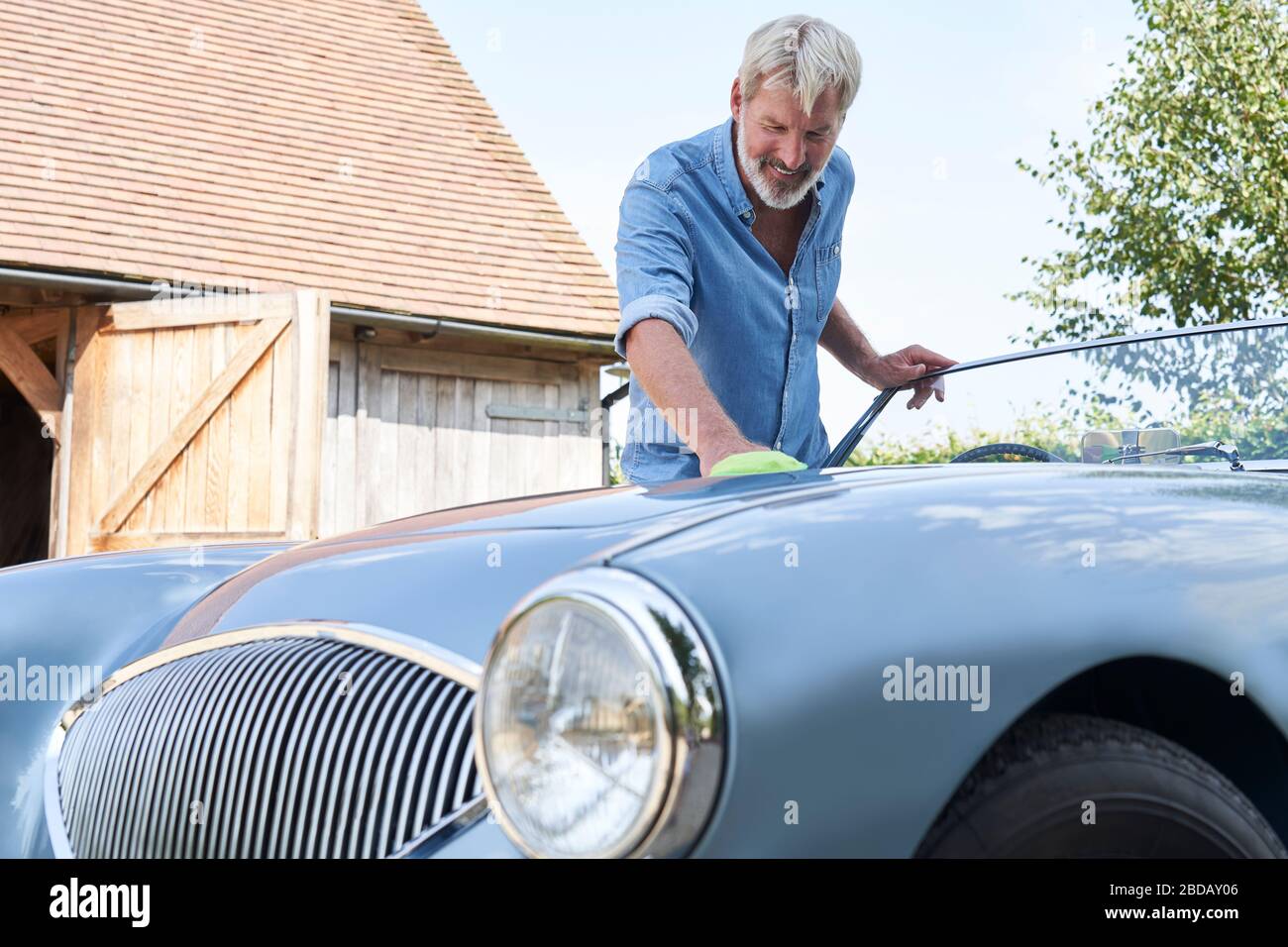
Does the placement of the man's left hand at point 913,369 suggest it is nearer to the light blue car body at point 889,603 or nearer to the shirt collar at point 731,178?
the shirt collar at point 731,178

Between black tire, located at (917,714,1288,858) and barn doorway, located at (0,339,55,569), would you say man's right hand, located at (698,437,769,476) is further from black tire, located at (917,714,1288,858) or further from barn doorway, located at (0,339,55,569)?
barn doorway, located at (0,339,55,569)

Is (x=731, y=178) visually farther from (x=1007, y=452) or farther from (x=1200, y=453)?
(x=1200, y=453)

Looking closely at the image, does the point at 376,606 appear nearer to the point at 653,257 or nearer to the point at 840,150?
the point at 653,257

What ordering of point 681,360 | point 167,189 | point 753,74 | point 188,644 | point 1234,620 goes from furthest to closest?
point 167,189
point 753,74
point 681,360
point 188,644
point 1234,620

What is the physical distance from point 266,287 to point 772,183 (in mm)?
7189

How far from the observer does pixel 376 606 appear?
165 cm

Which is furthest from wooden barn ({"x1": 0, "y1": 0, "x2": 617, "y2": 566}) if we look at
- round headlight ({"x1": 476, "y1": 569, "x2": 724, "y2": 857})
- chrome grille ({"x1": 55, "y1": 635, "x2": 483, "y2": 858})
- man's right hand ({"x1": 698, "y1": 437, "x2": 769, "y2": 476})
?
round headlight ({"x1": 476, "y1": 569, "x2": 724, "y2": 857})

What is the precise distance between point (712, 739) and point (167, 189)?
9.80m

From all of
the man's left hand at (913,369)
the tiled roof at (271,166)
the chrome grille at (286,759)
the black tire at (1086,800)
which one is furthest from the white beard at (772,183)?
the tiled roof at (271,166)

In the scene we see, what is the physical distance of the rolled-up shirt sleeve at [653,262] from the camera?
2.70 m

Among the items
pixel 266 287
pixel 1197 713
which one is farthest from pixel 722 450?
pixel 266 287

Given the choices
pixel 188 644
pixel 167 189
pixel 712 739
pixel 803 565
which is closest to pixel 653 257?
pixel 188 644

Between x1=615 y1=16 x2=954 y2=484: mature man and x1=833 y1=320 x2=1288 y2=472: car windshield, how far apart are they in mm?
204

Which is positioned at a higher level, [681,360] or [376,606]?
[681,360]
